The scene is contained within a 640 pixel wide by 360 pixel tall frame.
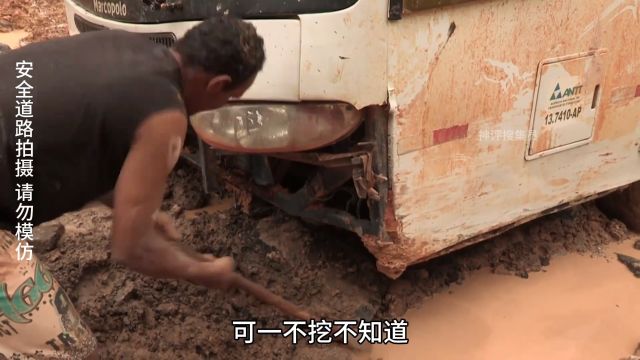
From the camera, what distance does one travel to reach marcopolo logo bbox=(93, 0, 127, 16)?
2.83 metres

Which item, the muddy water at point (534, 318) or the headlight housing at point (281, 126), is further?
the muddy water at point (534, 318)

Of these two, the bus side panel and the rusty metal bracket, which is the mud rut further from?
the rusty metal bracket

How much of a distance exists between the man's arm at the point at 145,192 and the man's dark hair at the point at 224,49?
0.19 metres

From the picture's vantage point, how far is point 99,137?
1.88 m

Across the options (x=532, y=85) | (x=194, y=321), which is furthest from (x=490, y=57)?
(x=194, y=321)

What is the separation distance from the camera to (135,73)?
1872mm

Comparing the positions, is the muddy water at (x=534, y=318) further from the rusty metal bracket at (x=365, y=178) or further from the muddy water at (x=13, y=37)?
the muddy water at (x=13, y=37)

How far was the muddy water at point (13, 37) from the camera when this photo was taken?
28.9ft

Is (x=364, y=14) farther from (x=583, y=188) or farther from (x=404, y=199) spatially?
(x=583, y=188)

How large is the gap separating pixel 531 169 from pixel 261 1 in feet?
4.85

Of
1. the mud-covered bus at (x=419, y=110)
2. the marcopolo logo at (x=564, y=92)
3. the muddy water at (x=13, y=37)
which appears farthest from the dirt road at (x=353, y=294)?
the muddy water at (x=13, y=37)

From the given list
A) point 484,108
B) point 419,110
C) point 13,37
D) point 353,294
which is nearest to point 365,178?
point 419,110

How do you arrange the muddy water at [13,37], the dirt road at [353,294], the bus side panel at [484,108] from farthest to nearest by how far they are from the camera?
the muddy water at [13,37], the dirt road at [353,294], the bus side panel at [484,108]

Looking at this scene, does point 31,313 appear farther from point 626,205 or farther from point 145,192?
point 626,205
